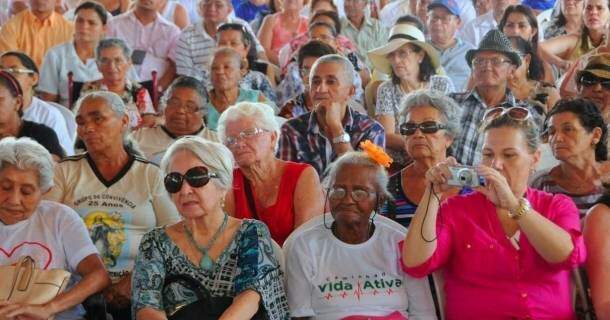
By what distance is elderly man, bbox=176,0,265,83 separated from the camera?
7145 mm

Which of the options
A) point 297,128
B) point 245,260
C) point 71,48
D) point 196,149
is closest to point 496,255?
point 245,260

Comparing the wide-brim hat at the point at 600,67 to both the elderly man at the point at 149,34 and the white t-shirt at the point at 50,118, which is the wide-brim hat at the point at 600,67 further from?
the elderly man at the point at 149,34

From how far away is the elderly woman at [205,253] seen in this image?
3449mm

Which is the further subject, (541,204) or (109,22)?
(109,22)

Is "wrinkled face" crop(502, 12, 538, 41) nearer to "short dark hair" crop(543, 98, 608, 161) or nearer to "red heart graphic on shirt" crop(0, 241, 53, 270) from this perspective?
"short dark hair" crop(543, 98, 608, 161)

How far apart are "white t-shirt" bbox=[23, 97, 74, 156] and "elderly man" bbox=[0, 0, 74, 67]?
6.18 ft

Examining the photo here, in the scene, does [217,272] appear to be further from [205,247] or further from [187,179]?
[187,179]

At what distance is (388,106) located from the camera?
585 centimetres

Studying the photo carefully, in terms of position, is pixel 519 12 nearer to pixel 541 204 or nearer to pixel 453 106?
pixel 453 106

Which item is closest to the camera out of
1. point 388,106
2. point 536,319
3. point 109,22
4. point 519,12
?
point 536,319

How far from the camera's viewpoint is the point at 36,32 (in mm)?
7418

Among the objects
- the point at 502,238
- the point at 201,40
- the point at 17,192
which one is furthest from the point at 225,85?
the point at 502,238

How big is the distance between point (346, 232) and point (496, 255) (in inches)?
21.5

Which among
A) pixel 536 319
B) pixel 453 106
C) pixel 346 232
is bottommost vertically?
pixel 536 319
